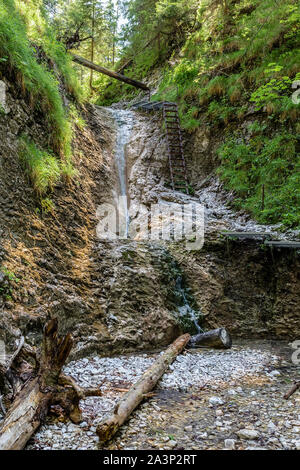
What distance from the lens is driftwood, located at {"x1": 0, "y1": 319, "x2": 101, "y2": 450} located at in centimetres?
285

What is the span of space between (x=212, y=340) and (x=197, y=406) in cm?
234

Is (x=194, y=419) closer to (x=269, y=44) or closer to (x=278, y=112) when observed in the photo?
(x=278, y=112)

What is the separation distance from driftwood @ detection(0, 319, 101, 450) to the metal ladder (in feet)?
27.9

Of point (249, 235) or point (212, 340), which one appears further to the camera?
point (249, 235)

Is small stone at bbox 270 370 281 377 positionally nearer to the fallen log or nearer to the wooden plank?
the fallen log

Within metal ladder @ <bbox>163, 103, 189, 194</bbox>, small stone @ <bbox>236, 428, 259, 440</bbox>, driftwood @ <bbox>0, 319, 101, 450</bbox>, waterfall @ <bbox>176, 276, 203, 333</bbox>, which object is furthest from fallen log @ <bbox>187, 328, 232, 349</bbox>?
metal ladder @ <bbox>163, 103, 189, 194</bbox>

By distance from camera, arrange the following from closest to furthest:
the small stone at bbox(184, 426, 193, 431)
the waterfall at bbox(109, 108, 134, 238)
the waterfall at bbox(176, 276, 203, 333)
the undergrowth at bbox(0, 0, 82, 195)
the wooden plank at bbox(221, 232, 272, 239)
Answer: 1. the small stone at bbox(184, 426, 193, 431)
2. the undergrowth at bbox(0, 0, 82, 195)
3. the waterfall at bbox(176, 276, 203, 333)
4. the wooden plank at bbox(221, 232, 272, 239)
5. the waterfall at bbox(109, 108, 134, 238)

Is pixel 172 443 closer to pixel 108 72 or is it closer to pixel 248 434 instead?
pixel 248 434

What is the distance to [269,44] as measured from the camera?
11.1m

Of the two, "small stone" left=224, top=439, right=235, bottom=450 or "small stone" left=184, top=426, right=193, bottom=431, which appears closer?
"small stone" left=224, top=439, right=235, bottom=450

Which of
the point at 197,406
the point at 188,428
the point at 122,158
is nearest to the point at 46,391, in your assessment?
the point at 188,428

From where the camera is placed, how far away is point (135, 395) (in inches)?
148

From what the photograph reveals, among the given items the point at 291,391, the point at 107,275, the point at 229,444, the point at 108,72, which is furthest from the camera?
the point at 108,72

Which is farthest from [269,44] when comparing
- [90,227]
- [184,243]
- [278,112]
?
[90,227]
